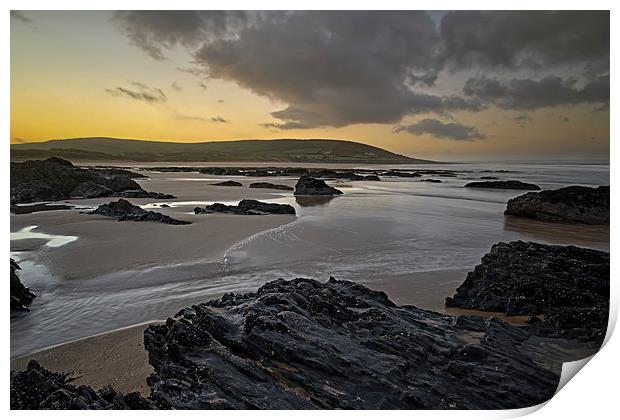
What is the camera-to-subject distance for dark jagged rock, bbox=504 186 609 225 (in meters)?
6.08

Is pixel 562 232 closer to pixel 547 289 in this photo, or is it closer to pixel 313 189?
pixel 547 289

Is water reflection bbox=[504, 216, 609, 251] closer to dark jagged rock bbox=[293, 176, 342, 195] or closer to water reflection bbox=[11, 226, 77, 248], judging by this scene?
dark jagged rock bbox=[293, 176, 342, 195]

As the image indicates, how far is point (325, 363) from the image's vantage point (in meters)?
2.10

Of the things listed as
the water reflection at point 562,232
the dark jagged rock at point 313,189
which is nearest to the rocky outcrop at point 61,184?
the dark jagged rock at point 313,189

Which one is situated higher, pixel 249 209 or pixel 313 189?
pixel 313 189

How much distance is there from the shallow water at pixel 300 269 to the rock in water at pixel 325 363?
0.92 m

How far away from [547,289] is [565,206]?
486 cm

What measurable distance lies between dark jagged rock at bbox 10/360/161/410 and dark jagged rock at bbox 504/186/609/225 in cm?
639

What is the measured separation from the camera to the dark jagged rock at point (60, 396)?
6.40ft

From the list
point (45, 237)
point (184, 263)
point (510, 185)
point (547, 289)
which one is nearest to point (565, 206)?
point (547, 289)

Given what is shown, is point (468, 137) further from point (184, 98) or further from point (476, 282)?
point (184, 98)

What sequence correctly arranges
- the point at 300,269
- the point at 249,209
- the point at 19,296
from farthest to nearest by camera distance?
1. the point at 249,209
2. the point at 300,269
3. the point at 19,296
